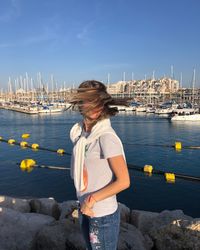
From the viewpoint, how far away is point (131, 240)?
474 cm

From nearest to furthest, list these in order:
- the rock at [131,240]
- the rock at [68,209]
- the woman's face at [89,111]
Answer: the woman's face at [89,111] < the rock at [131,240] < the rock at [68,209]

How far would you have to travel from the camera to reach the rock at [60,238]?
4.65 m

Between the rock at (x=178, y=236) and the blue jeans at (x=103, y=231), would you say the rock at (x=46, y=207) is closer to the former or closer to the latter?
the rock at (x=178, y=236)

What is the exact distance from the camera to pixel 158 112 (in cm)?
6594

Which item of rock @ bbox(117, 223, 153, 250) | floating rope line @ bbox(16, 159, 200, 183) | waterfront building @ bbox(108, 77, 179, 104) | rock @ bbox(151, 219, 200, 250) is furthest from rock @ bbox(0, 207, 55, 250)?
waterfront building @ bbox(108, 77, 179, 104)

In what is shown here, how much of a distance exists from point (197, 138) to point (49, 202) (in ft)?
91.1

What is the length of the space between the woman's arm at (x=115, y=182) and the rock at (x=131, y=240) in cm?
287

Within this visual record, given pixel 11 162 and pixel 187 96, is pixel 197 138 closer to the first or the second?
pixel 11 162

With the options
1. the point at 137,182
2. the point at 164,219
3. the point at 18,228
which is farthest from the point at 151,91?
the point at 18,228

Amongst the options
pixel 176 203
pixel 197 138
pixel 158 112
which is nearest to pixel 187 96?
pixel 158 112

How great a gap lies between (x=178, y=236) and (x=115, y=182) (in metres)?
3.74

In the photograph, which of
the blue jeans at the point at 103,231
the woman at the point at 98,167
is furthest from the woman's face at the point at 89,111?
the blue jeans at the point at 103,231

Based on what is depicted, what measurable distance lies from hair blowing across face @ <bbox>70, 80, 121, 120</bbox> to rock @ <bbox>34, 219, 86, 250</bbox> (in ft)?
10.4

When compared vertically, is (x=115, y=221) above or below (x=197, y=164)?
above
